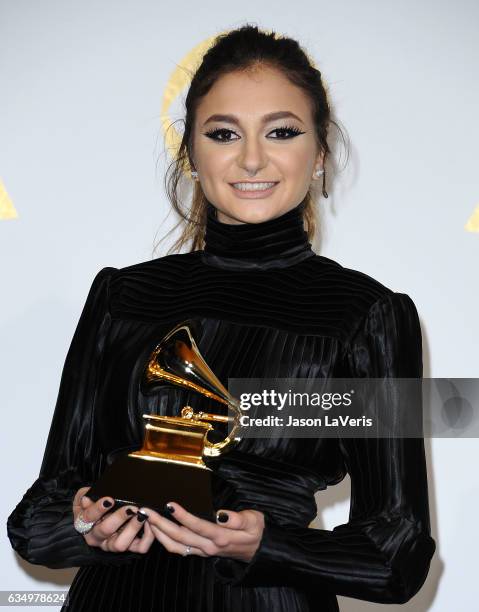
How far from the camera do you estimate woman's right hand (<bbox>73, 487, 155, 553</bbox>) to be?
3.92 feet

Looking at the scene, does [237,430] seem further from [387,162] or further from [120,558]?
[387,162]

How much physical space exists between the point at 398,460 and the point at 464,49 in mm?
999

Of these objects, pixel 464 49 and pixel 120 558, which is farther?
pixel 464 49

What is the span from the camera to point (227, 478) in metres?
1.33

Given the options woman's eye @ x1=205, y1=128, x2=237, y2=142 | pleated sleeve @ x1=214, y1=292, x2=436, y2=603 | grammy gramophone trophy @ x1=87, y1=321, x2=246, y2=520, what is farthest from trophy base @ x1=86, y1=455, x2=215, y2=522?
woman's eye @ x1=205, y1=128, x2=237, y2=142

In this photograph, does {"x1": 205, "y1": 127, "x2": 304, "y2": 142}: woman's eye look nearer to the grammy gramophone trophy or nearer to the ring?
the grammy gramophone trophy

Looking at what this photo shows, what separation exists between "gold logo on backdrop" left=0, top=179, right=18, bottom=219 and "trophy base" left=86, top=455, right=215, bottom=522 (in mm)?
928

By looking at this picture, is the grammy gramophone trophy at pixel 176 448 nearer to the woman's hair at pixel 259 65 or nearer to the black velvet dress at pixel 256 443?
the black velvet dress at pixel 256 443

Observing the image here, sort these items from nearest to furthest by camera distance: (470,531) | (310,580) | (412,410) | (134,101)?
(310,580) < (412,410) < (470,531) < (134,101)

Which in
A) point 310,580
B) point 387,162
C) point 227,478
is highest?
point 387,162

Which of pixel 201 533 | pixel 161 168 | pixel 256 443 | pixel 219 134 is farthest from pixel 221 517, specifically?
pixel 161 168

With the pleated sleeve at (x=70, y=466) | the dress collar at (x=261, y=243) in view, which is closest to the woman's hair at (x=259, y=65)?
the dress collar at (x=261, y=243)

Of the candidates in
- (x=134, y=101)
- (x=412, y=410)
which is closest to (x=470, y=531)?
(x=412, y=410)

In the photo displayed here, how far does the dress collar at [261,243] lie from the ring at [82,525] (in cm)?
44
